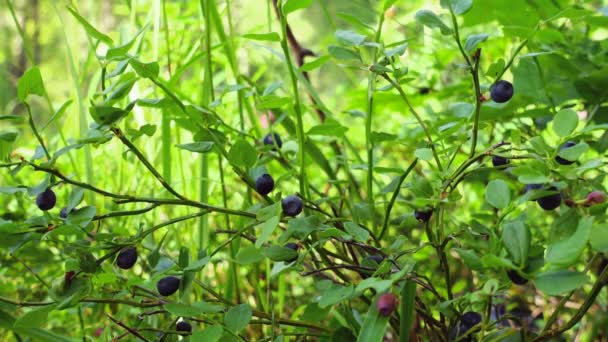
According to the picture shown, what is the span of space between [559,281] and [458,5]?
19cm

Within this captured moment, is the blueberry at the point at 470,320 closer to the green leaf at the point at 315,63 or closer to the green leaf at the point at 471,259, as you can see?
the green leaf at the point at 471,259

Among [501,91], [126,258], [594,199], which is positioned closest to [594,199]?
[594,199]

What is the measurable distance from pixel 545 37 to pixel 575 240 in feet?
1.24

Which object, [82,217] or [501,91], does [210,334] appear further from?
[501,91]

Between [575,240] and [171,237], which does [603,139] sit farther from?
[171,237]

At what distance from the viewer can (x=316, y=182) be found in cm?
140

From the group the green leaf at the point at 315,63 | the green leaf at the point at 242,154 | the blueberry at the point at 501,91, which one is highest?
the green leaf at the point at 315,63

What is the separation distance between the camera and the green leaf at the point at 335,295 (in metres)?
0.41

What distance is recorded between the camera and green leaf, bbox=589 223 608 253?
1.19 feet

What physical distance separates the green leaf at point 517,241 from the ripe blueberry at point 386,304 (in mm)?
75

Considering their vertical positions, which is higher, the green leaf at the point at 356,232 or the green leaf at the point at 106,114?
the green leaf at the point at 106,114

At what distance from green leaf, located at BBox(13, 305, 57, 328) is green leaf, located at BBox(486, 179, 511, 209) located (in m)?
0.31

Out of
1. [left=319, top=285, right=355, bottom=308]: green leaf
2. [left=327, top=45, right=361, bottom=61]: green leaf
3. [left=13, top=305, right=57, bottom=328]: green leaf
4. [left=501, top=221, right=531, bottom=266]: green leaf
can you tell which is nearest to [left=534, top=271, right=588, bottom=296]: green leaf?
[left=501, top=221, right=531, bottom=266]: green leaf

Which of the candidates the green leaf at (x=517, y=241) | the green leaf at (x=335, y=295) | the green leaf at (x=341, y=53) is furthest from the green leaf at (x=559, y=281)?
the green leaf at (x=341, y=53)
